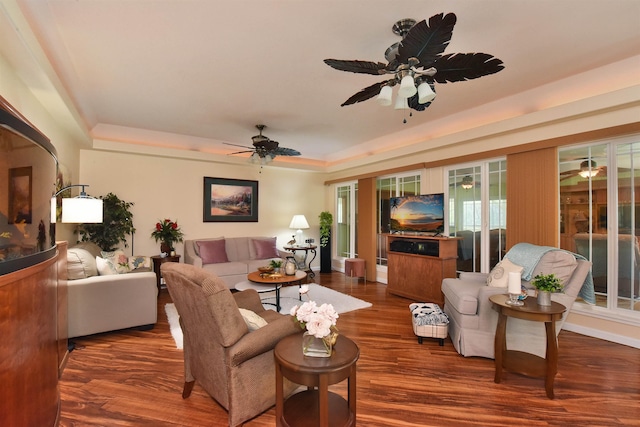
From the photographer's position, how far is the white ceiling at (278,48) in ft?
7.23

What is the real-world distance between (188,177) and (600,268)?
647cm

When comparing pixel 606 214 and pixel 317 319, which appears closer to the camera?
pixel 317 319

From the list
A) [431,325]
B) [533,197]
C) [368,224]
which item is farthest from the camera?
[368,224]

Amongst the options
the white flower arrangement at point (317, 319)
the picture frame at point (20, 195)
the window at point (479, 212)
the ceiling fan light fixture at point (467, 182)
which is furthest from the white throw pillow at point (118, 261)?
the ceiling fan light fixture at point (467, 182)

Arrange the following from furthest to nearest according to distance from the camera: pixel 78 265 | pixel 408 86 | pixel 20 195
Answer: pixel 78 265
pixel 408 86
pixel 20 195

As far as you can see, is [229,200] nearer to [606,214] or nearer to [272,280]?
[272,280]

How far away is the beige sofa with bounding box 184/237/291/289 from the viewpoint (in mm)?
5339

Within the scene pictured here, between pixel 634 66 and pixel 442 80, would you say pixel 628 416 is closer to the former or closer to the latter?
pixel 442 80

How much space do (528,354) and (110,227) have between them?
578cm

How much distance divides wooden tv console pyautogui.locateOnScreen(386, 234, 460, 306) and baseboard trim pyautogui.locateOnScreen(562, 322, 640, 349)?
1438 millimetres

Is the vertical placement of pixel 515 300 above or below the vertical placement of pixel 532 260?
below

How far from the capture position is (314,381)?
1637 mm

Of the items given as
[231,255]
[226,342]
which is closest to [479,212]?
[226,342]

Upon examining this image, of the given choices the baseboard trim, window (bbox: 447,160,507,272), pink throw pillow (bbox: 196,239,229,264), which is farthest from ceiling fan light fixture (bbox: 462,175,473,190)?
pink throw pillow (bbox: 196,239,229,264)
